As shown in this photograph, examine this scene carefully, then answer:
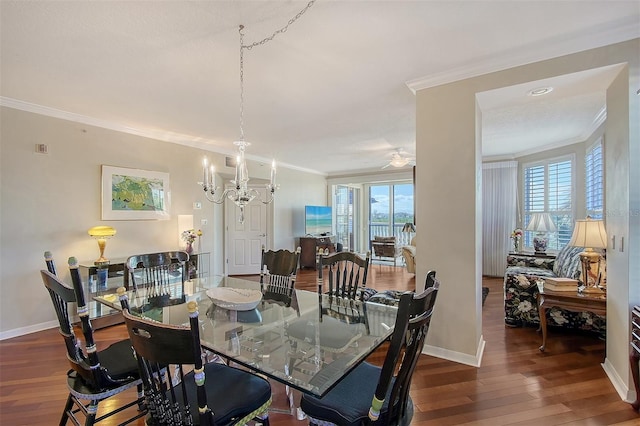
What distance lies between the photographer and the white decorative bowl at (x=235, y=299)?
2074mm

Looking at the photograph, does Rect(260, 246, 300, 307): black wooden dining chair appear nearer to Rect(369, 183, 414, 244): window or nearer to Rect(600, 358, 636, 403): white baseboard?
Rect(600, 358, 636, 403): white baseboard

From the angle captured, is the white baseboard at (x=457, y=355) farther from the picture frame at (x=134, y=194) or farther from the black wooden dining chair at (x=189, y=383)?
the picture frame at (x=134, y=194)

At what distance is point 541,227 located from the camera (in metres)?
5.00

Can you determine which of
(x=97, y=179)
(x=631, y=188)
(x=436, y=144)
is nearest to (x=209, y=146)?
(x=97, y=179)

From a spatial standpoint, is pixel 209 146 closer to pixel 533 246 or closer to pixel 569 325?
pixel 569 325

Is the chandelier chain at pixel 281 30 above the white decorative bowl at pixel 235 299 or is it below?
above

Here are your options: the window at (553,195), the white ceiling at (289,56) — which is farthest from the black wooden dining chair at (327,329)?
the window at (553,195)

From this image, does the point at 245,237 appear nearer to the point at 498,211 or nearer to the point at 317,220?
the point at 317,220

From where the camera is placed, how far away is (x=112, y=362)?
1.76 m

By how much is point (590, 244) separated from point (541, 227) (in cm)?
283

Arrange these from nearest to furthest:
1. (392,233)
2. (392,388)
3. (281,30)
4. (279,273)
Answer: (392,388), (281,30), (279,273), (392,233)

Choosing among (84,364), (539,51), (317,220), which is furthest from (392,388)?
(317,220)

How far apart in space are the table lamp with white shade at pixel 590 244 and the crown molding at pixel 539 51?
4.67ft

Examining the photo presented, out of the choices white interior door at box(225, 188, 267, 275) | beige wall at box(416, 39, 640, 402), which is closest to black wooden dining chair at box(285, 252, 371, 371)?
beige wall at box(416, 39, 640, 402)
